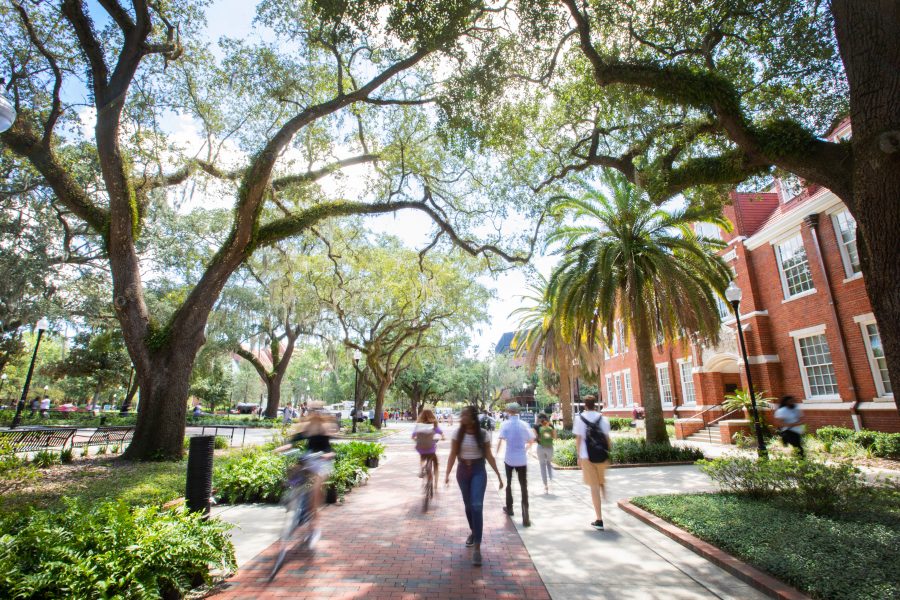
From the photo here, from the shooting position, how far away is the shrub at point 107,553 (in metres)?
3.12

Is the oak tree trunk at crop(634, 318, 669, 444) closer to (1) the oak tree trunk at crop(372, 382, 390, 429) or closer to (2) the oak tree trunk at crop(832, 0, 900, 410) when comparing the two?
(2) the oak tree trunk at crop(832, 0, 900, 410)

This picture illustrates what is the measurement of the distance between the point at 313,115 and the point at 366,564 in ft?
35.0

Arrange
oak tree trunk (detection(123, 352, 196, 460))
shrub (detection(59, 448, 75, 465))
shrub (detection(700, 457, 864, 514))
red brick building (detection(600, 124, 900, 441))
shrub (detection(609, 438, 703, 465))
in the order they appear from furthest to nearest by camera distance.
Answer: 1. red brick building (detection(600, 124, 900, 441))
2. shrub (detection(609, 438, 703, 465))
3. oak tree trunk (detection(123, 352, 196, 460))
4. shrub (detection(59, 448, 75, 465))
5. shrub (detection(700, 457, 864, 514))

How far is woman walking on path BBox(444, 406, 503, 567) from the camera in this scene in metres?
5.43

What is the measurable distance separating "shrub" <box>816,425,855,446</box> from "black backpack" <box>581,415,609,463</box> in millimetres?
11527

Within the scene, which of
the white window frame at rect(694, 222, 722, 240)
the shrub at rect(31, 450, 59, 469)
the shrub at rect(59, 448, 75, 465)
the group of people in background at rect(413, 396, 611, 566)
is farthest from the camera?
the white window frame at rect(694, 222, 722, 240)

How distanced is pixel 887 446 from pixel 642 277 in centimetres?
780

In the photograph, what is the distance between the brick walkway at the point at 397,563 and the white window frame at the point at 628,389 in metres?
25.5

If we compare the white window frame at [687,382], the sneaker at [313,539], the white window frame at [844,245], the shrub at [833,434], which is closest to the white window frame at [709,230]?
the white window frame at [844,245]

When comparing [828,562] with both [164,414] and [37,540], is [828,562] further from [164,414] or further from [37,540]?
[164,414]

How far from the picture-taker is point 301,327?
29766 millimetres

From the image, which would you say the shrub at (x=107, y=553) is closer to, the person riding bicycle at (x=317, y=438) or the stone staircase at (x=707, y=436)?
the person riding bicycle at (x=317, y=438)

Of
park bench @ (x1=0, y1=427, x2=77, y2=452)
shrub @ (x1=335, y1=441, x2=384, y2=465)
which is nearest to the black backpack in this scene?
shrub @ (x1=335, y1=441, x2=384, y2=465)

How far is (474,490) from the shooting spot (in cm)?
555
